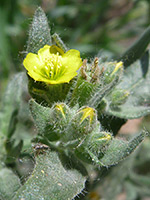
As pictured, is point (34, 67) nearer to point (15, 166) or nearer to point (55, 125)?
point (55, 125)

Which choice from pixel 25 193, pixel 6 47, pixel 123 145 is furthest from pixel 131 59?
pixel 6 47

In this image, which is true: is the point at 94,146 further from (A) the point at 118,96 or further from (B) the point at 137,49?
(B) the point at 137,49

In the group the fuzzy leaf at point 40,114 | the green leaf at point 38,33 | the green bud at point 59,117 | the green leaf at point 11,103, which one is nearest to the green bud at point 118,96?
the green bud at point 59,117

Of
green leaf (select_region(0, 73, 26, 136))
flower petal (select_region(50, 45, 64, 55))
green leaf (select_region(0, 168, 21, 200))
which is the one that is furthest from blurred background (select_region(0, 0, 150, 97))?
green leaf (select_region(0, 168, 21, 200))

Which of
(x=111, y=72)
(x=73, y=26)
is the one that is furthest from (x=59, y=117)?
(x=73, y=26)

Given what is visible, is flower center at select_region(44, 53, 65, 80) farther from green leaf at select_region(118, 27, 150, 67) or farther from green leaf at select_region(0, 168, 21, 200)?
green leaf at select_region(0, 168, 21, 200)

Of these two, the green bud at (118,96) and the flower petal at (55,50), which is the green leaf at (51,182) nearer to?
the green bud at (118,96)
